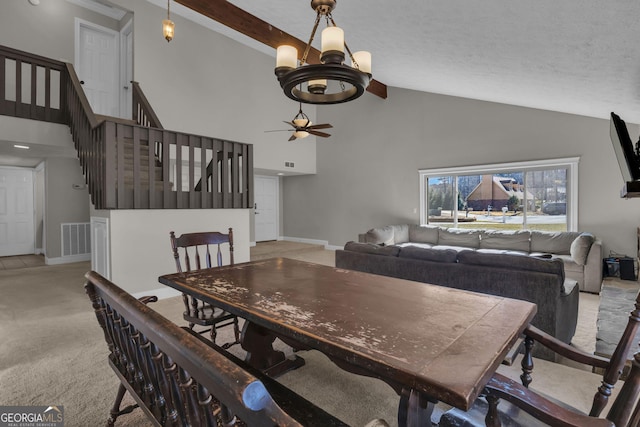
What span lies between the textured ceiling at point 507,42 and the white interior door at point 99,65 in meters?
3.47

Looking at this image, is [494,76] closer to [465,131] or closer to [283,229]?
[465,131]

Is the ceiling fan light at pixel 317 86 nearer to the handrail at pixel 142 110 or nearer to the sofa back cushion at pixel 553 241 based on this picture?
the handrail at pixel 142 110

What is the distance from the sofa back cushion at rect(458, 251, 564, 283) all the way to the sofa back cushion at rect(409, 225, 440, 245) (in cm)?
346

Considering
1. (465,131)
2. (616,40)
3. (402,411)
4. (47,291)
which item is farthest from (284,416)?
(465,131)

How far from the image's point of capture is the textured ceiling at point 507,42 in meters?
1.78

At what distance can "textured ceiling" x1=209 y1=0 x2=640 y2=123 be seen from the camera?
178 cm

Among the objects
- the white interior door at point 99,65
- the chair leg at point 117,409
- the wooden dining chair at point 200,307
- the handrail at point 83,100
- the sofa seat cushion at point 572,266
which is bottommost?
the chair leg at point 117,409

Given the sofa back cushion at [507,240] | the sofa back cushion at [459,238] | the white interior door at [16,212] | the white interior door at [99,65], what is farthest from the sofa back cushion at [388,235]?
the white interior door at [16,212]

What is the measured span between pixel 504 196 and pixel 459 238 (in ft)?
3.95

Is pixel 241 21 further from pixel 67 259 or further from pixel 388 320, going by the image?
pixel 67 259

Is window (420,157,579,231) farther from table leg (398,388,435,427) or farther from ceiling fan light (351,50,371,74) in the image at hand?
table leg (398,388,435,427)

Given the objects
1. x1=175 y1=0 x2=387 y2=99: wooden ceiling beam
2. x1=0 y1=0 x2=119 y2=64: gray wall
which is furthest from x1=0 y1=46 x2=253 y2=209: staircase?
x1=175 y1=0 x2=387 y2=99: wooden ceiling beam

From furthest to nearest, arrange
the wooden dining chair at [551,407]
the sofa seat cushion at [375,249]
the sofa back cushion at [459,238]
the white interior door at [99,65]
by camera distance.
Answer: the white interior door at [99,65]
the sofa back cushion at [459,238]
the sofa seat cushion at [375,249]
the wooden dining chair at [551,407]

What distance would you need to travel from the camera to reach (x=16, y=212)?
6918 mm
